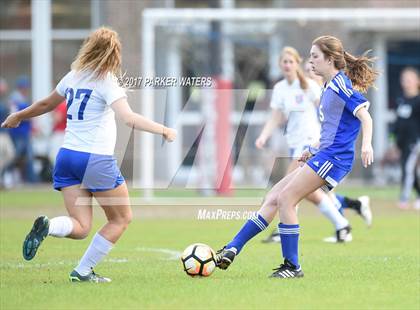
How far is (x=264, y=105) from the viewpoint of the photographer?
22.9 m

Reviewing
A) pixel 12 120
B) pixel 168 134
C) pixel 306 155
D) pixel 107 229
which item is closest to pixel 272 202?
pixel 306 155

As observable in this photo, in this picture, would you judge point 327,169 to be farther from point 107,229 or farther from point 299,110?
point 299,110

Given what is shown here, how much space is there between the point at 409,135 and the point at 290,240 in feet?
30.7

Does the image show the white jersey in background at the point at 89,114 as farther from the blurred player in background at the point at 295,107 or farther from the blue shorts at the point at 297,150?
the blue shorts at the point at 297,150

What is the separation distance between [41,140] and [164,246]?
1329 centimetres

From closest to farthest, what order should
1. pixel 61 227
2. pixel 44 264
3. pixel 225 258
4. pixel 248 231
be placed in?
pixel 61 227 < pixel 225 258 < pixel 248 231 < pixel 44 264

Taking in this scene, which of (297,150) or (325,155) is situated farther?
(297,150)

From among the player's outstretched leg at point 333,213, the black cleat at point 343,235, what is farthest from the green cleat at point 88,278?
the black cleat at point 343,235

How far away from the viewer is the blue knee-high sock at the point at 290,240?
7922 millimetres

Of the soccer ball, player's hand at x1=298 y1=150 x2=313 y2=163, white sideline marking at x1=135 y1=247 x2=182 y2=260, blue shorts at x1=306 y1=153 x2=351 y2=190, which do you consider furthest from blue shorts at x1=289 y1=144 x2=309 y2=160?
the soccer ball

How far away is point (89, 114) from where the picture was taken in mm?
7684

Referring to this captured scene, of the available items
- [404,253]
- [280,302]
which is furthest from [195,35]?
[280,302]

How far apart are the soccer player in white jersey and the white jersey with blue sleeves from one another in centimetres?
165

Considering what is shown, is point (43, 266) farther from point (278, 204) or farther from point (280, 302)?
point (280, 302)
